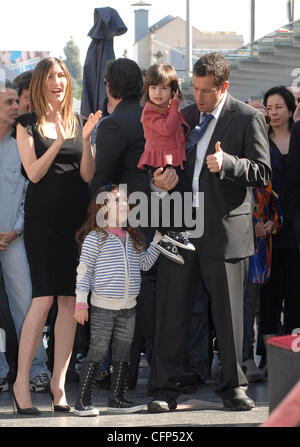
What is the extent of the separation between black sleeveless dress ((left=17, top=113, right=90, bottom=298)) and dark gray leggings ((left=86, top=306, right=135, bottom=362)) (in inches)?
9.8

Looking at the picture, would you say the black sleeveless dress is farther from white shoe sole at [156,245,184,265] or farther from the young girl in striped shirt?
white shoe sole at [156,245,184,265]

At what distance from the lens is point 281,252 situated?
714 centimetres

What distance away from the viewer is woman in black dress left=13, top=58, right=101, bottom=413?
593 centimetres

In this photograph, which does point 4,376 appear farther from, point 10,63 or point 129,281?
point 10,63

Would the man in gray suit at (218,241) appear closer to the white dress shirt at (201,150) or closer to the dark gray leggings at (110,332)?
the white dress shirt at (201,150)

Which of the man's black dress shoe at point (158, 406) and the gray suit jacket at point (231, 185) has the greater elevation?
the gray suit jacket at point (231, 185)

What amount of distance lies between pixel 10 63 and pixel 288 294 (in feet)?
325

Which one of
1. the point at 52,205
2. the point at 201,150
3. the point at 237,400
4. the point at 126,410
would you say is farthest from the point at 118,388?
the point at 201,150

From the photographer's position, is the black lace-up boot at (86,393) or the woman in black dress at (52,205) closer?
the black lace-up boot at (86,393)

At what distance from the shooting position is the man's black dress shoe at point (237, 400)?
5848 mm

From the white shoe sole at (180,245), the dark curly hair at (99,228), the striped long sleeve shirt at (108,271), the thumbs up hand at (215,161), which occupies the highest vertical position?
the thumbs up hand at (215,161)

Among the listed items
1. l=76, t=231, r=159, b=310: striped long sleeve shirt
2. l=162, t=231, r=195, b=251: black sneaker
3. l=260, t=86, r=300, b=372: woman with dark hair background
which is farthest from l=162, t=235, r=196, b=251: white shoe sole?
l=260, t=86, r=300, b=372: woman with dark hair background

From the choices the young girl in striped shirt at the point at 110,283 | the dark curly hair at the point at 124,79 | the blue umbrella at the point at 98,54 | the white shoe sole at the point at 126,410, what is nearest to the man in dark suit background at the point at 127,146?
the dark curly hair at the point at 124,79
